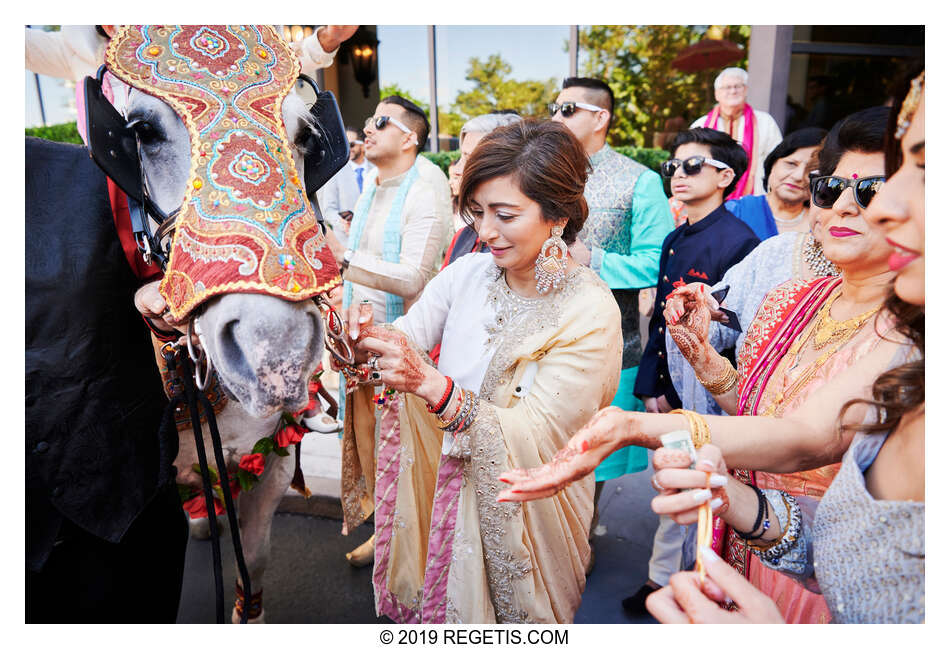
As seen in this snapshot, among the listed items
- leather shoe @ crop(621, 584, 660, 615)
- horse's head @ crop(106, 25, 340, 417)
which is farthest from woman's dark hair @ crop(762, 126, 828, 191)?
horse's head @ crop(106, 25, 340, 417)

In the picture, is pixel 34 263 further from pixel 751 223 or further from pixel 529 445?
pixel 751 223

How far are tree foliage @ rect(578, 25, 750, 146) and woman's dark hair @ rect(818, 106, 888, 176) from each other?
6806 mm

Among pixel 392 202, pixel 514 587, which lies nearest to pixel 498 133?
pixel 514 587

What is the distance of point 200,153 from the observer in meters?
1.15

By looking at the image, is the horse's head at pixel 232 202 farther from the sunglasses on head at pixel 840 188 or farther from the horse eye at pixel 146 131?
the sunglasses on head at pixel 840 188

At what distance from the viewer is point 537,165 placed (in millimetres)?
1618

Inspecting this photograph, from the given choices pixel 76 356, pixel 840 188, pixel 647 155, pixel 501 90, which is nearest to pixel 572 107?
pixel 840 188

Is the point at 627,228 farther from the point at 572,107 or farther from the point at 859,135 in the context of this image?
the point at 859,135

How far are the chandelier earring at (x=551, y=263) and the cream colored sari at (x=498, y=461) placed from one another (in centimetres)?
4

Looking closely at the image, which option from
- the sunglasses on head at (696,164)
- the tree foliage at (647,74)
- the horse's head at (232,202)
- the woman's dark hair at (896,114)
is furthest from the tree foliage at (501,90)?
the woman's dark hair at (896,114)

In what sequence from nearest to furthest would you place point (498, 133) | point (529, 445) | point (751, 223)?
1. point (529, 445)
2. point (498, 133)
3. point (751, 223)

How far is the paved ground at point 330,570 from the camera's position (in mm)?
2719
